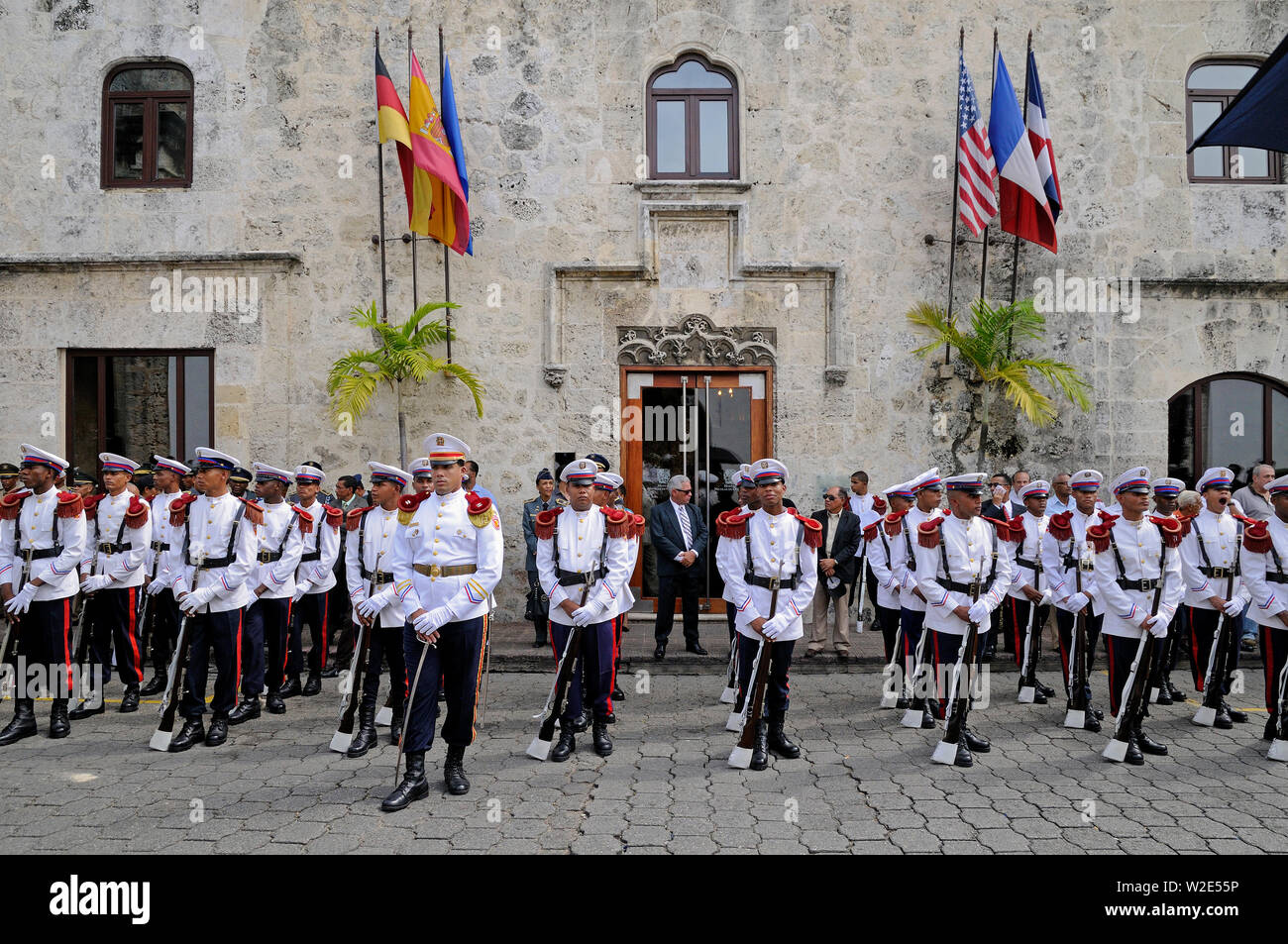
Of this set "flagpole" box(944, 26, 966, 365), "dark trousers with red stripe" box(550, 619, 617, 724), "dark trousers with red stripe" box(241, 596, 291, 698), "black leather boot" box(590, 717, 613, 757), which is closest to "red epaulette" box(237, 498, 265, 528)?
"dark trousers with red stripe" box(241, 596, 291, 698)

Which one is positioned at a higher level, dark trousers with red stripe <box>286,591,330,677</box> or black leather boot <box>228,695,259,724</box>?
dark trousers with red stripe <box>286,591,330,677</box>

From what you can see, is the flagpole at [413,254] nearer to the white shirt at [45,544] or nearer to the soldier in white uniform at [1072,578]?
the white shirt at [45,544]

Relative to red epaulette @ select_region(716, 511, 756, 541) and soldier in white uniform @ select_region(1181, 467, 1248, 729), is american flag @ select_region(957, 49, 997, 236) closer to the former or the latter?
soldier in white uniform @ select_region(1181, 467, 1248, 729)

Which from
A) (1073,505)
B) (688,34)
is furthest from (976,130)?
(1073,505)

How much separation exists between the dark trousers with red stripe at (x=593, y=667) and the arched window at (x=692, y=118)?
8012 millimetres

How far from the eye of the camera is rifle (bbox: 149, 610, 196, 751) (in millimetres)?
7281

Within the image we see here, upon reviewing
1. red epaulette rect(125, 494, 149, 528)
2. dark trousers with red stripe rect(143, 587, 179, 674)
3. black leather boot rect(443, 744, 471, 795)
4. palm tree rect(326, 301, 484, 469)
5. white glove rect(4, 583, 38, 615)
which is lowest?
black leather boot rect(443, 744, 471, 795)

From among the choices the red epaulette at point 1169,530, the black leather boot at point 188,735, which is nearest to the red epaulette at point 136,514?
the black leather boot at point 188,735

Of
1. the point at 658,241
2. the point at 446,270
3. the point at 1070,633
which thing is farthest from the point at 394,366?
the point at 1070,633

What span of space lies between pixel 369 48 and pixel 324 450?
5.58 metres

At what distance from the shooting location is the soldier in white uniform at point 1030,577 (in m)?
9.16

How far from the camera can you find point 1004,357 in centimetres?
1242

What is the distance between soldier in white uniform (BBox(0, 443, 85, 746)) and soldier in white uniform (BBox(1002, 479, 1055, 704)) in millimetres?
8227

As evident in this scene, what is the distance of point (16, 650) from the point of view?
789cm
